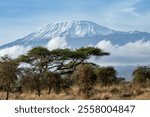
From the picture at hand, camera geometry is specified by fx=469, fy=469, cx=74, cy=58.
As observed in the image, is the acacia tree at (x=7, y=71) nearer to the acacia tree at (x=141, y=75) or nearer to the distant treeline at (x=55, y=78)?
the distant treeline at (x=55, y=78)

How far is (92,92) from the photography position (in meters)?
21.7

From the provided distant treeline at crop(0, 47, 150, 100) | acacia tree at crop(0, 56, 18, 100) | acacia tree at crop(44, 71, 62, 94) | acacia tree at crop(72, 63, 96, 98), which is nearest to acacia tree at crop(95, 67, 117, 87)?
distant treeline at crop(0, 47, 150, 100)

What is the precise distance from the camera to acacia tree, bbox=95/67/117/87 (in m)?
29.0

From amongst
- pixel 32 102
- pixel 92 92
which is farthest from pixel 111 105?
pixel 92 92

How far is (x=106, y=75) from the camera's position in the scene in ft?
98.0

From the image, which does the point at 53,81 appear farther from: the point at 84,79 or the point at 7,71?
the point at 7,71

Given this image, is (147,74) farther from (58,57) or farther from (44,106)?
(44,106)

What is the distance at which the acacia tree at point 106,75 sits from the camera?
29.0m

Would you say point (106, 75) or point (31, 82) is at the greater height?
point (106, 75)

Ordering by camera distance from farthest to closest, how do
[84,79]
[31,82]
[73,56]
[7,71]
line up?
[73,56]
[31,82]
[84,79]
[7,71]

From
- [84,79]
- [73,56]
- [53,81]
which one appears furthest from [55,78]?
[73,56]

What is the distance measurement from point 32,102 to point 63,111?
743 millimetres

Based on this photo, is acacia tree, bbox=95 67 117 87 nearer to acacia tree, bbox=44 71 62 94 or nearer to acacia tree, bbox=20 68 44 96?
acacia tree, bbox=44 71 62 94

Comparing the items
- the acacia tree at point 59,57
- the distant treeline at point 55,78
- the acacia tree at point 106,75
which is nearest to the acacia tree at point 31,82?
the distant treeline at point 55,78
